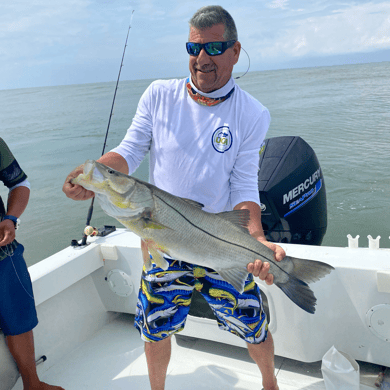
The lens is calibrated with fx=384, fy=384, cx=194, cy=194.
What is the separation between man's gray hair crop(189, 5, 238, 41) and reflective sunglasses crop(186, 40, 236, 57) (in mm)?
46

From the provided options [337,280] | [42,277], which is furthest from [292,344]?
[42,277]

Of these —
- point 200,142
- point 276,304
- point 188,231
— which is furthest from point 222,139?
point 276,304

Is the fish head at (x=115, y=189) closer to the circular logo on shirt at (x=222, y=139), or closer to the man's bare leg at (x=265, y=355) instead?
the circular logo on shirt at (x=222, y=139)

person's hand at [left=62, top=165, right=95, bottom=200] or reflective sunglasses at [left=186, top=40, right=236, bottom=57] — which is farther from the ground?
reflective sunglasses at [left=186, top=40, right=236, bottom=57]

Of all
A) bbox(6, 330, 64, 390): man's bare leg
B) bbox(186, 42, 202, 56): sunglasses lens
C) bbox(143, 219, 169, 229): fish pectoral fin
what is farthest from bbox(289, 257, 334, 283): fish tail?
bbox(6, 330, 64, 390): man's bare leg

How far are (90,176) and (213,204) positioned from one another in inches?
30.3

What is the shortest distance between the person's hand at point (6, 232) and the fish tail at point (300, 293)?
148 centimetres

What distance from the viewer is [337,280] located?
2.38 m

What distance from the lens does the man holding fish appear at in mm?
1900

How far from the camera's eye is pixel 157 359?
210 centimetres

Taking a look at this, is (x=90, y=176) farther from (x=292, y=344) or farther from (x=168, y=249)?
(x=292, y=344)

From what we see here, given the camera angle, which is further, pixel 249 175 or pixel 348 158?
pixel 348 158

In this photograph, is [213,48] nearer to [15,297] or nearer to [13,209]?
[13,209]

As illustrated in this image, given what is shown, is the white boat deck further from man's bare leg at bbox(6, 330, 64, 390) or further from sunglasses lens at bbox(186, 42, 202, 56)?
sunglasses lens at bbox(186, 42, 202, 56)
